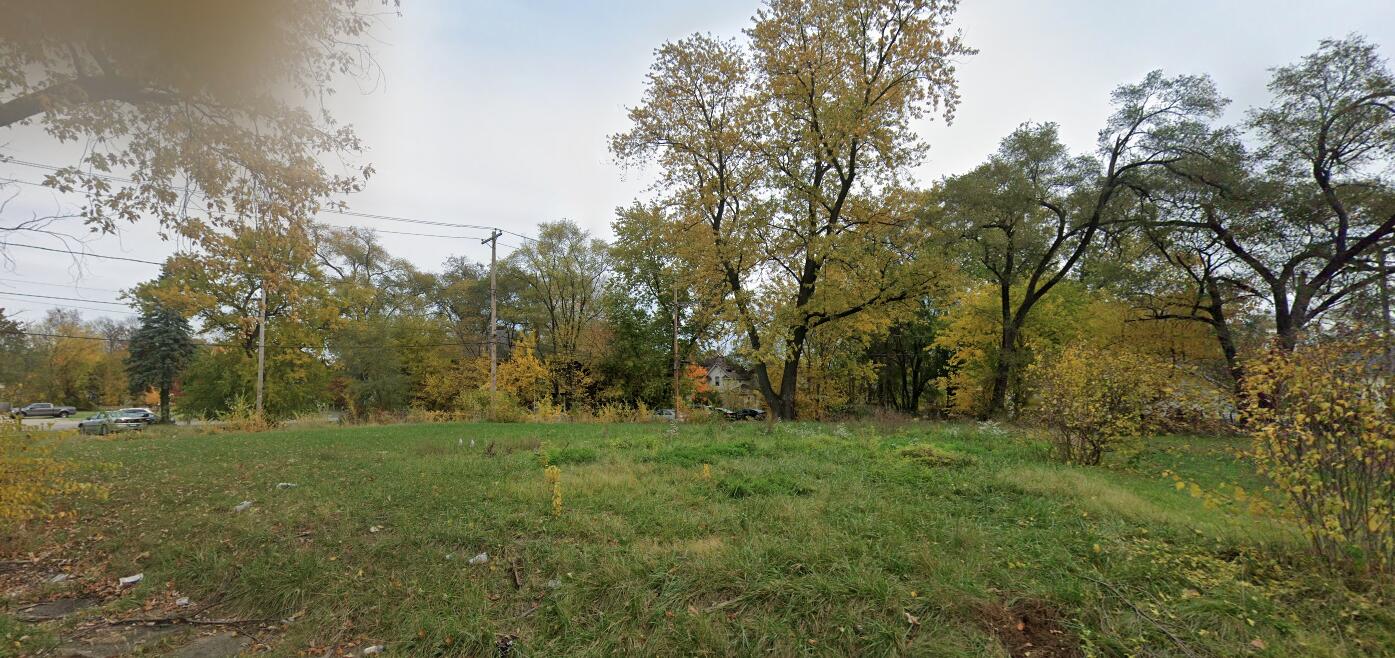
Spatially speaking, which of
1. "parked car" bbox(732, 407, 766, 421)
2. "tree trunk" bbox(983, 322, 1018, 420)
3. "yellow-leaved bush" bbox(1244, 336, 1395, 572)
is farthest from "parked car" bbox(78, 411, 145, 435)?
"tree trunk" bbox(983, 322, 1018, 420)

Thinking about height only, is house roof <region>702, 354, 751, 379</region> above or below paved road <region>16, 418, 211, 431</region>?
above

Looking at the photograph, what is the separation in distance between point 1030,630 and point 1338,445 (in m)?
2.27

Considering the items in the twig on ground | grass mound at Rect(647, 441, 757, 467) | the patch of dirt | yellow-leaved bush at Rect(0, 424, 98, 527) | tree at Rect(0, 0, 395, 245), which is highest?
tree at Rect(0, 0, 395, 245)

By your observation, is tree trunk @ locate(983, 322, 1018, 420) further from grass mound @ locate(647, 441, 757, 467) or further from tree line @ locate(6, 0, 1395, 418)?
grass mound @ locate(647, 441, 757, 467)

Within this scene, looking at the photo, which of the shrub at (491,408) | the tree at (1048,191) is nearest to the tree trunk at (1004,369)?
the tree at (1048,191)

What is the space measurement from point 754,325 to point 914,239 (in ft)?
19.5

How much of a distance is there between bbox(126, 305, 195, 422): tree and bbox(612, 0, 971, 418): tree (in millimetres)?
32388

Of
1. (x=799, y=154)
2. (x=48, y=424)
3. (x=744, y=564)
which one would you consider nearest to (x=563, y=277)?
(x=799, y=154)

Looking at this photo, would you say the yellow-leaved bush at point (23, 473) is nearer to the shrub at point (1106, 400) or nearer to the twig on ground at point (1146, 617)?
the twig on ground at point (1146, 617)

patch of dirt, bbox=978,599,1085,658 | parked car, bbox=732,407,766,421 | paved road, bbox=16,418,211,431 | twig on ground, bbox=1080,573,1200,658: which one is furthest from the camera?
parked car, bbox=732,407,766,421

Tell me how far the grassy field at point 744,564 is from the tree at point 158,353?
3466 cm

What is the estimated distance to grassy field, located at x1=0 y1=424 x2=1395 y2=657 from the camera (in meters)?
2.74

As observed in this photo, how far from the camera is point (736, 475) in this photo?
637cm

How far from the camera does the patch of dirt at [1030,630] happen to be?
258 centimetres
